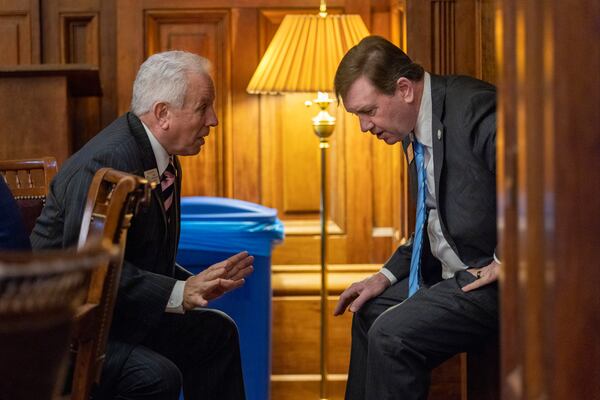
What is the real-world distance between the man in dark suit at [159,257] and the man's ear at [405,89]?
0.51 meters

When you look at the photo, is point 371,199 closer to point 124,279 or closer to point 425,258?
point 425,258

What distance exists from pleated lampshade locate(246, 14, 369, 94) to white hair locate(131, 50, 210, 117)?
3.33ft

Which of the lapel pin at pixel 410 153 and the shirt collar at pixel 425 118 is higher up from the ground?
the shirt collar at pixel 425 118

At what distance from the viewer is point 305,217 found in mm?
4441

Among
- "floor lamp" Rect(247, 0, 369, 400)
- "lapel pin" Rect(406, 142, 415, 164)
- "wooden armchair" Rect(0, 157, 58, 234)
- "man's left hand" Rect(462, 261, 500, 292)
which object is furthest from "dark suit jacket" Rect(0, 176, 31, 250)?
"floor lamp" Rect(247, 0, 369, 400)

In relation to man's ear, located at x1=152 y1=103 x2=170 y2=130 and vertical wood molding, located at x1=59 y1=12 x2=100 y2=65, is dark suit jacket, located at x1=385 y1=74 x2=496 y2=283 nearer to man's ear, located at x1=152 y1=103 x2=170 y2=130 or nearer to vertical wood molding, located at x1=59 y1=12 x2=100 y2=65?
man's ear, located at x1=152 y1=103 x2=170 y2=130

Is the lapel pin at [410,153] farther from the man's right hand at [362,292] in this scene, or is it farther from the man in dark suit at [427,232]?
the man's right hand at [362,292]

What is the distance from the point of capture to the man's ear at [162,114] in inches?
112

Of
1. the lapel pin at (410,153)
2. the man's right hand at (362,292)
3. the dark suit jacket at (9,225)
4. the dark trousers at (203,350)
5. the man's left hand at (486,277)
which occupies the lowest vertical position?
the dark trousers at (203,350)

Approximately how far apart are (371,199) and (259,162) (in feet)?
1.54

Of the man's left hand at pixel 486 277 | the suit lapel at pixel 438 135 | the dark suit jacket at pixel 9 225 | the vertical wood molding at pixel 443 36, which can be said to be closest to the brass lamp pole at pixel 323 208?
the vertical wood molding at pixel 443 36

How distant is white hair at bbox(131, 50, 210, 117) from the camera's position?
2.86 meters

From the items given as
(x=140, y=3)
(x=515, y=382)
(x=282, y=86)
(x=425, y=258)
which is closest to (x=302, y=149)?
(x=282, y=86)

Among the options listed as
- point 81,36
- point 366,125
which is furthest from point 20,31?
point 366,125
